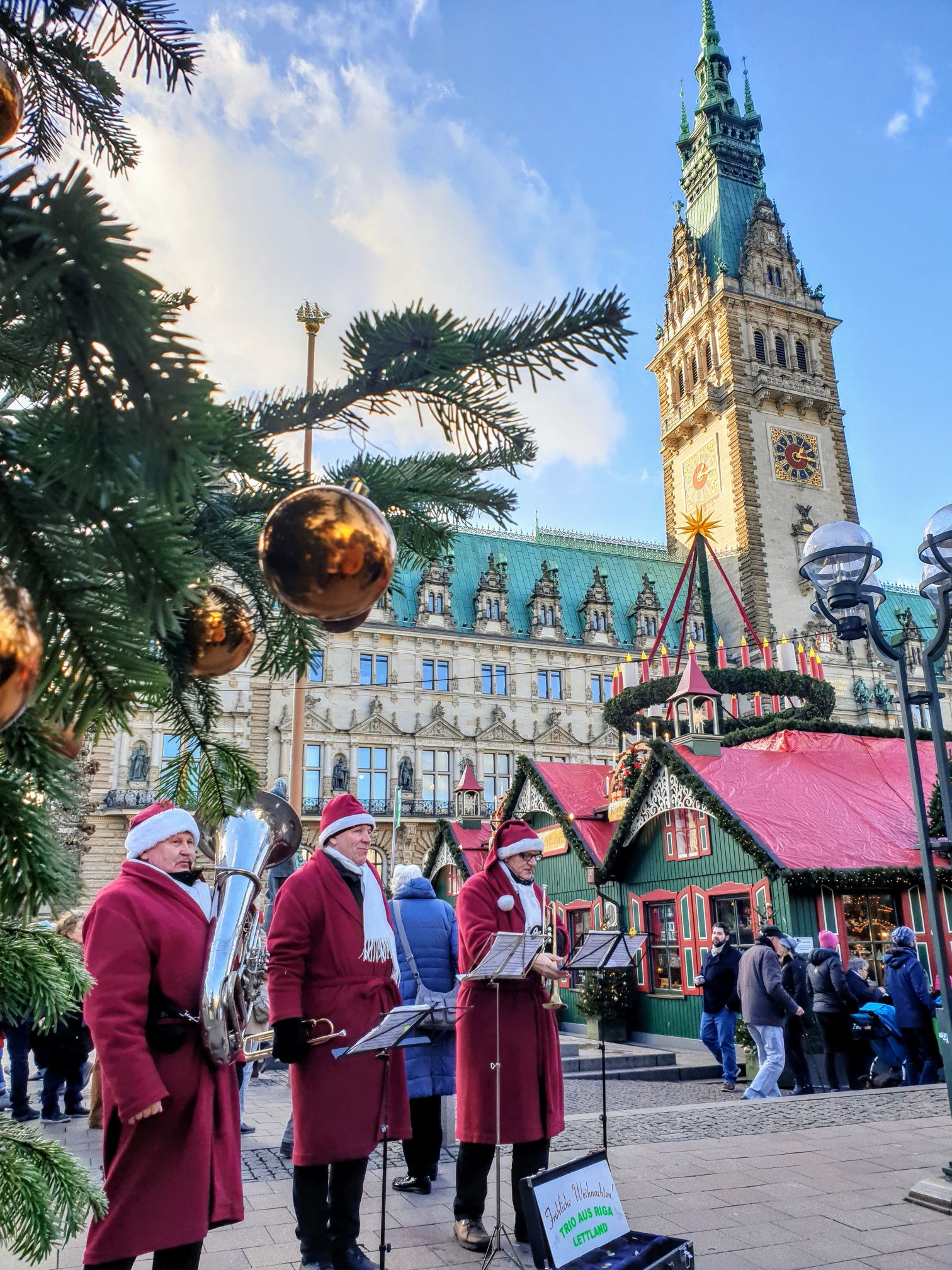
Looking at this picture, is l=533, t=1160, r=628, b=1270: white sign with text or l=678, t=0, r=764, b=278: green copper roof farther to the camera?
l=678, t=0, r=764, b=278: green copper roof

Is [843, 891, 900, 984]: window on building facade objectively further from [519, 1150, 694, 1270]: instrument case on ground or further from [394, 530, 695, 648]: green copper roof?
[394, 530, 695, 648]: green copper roof

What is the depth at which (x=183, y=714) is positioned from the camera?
1.98 metres

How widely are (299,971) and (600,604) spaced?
44.1 meters

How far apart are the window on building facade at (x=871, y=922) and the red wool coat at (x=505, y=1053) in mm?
9973

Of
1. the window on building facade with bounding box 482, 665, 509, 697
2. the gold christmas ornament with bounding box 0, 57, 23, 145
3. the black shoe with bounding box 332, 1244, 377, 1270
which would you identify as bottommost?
the black shoe with bounding box 332, 1244, 377, 1270

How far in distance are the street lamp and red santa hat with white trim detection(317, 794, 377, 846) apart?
3.15 meters

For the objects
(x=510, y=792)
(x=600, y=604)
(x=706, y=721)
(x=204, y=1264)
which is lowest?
(x=204, y=1264)

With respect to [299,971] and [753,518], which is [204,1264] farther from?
[753,518]

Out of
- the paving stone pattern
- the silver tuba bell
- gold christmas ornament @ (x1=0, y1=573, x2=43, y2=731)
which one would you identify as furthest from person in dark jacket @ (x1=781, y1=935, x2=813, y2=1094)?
gold christmas ornament @ (x1=0, y1=573, x2=43, y2=731)

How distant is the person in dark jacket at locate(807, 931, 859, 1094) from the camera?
11.0 m

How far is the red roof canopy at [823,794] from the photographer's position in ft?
43.6

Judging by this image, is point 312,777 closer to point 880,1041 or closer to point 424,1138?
point 880,1041

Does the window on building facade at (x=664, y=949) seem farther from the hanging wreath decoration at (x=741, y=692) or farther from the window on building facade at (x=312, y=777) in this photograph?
the window on building facade at (x=312, y=777)

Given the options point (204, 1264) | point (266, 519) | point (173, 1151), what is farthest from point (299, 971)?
point (266, 519)
